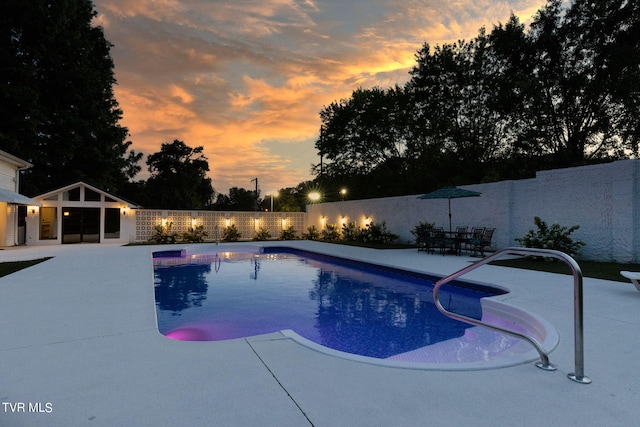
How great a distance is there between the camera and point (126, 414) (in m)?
2.18

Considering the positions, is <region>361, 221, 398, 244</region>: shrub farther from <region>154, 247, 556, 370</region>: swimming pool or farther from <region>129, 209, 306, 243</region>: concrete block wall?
<region>129, 209, 306, 243</region>: concrete block wall

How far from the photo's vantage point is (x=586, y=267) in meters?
8.70

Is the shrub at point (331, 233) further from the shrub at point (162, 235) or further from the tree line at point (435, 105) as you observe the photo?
the shrub at point (162, 235)

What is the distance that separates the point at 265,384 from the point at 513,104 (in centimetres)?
2320

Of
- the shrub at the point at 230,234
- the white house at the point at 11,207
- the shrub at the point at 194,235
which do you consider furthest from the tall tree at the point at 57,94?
the shrub at the point at 230,234

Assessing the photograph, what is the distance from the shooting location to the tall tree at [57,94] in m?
19.7

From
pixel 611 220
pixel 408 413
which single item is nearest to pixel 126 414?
pixel 408 413

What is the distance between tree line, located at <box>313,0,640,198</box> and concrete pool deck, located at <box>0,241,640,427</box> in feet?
62.2

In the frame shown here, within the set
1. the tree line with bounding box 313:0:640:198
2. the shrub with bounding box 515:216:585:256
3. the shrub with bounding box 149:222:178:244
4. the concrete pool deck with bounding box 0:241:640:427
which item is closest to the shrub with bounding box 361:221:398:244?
the shrub with bounding box 515:216:585:256

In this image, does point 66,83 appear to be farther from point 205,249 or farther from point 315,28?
point 315,28

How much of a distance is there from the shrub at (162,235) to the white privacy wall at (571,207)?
1343 cm

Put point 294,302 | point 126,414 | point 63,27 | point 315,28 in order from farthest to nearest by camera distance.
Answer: point 63,27 < point 315,28 < point 294,302 < point 126,414

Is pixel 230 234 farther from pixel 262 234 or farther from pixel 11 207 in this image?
pixel 11 207

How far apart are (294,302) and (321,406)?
481cm
